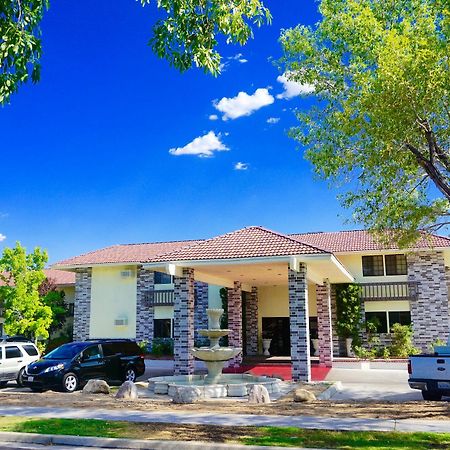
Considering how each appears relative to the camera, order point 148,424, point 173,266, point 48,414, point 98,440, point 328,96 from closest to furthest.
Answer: point 98,440 → point 148,424 → point 48,414 → point 328,96 → point 173,266

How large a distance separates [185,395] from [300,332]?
5522 mm

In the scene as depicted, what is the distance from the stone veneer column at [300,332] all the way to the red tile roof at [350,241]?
8.75 metres

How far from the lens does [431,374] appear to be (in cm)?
1370

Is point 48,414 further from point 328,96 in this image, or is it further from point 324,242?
point 324,242

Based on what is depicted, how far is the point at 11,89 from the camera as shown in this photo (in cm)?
744

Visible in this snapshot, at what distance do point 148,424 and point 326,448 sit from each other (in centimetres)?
377

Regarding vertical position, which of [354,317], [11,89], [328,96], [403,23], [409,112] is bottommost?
[354,317]

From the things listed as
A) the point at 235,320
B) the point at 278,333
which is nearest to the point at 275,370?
the point at 235,320

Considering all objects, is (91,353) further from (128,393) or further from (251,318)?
(251,318)

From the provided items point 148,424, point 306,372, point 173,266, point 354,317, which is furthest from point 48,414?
point 354,317

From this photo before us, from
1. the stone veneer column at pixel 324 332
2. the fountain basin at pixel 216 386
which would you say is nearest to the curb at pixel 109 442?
the fountain basin at pixel 216 386

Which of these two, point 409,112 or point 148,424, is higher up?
point 409,112

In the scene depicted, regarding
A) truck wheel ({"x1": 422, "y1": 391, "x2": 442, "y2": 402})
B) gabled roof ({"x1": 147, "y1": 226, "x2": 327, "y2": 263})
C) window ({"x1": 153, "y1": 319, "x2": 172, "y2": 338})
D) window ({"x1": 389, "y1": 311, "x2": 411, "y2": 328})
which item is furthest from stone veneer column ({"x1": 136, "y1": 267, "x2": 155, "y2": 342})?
truck wheel ({"x1": 422, "y1": 391, "x2": 442, "y2": 402})

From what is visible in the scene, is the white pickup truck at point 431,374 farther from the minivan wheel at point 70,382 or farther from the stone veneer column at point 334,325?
the stone veneer column at point 334,325
